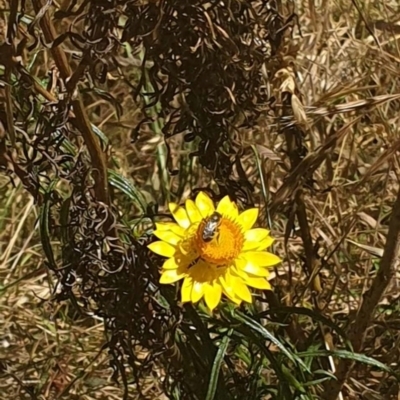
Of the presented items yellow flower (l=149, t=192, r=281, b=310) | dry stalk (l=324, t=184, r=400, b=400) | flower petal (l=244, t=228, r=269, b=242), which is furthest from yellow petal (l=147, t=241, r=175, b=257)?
dry stalk (l=324, t=184, r=400, b=400)

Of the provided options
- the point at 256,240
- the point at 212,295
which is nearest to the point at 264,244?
the point at 256,240

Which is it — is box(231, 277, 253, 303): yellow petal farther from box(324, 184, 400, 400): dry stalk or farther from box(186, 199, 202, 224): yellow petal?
box(324, 184, 400, 400): dry stalk

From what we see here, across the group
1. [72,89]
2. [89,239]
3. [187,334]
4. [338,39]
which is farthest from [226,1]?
[338,39]

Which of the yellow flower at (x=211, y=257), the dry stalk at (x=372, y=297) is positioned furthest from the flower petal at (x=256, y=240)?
the dry stalk at (x=372, y=297)

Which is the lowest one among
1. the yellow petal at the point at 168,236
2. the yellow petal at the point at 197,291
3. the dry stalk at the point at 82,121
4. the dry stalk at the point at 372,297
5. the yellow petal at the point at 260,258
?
the dry stalk at the point at 372,297

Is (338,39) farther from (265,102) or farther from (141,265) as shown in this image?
(141,265)

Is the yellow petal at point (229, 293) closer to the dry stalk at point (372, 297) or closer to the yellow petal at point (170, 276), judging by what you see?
the yellow petal at point (170, 276)

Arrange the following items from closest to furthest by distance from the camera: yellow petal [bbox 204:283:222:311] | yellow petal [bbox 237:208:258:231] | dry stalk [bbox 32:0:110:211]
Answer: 1. dry stalk [bbox 32:0:110:211]
2. yellow petal [bbox 204:283:222:311]
3. yellow petal [bbox 237:208:258:231]
